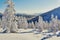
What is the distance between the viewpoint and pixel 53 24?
79.0 metres

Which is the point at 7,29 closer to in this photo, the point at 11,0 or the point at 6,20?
the point at 6,20

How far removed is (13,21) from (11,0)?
7277 mm

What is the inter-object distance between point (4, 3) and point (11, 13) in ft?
13.6

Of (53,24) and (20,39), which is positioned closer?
(20,39)

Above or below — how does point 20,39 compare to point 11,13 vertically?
below

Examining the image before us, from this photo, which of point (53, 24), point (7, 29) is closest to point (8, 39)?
point (7, 29)

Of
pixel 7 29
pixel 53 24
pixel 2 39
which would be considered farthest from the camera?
pixel 53 24

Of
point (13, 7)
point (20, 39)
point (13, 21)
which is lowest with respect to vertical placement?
point (20, 39)

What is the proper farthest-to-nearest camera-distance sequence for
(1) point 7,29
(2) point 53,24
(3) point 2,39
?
(2) point 53,24 → (1) point 7,29 → (3) point 2,39

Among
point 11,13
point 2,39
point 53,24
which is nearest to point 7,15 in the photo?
point 11,13

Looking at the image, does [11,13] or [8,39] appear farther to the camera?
[11,13]

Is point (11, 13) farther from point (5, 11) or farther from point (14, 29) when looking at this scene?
point (14, 29)

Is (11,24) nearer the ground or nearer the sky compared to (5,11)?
nearer the ground

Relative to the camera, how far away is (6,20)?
64250 mm
